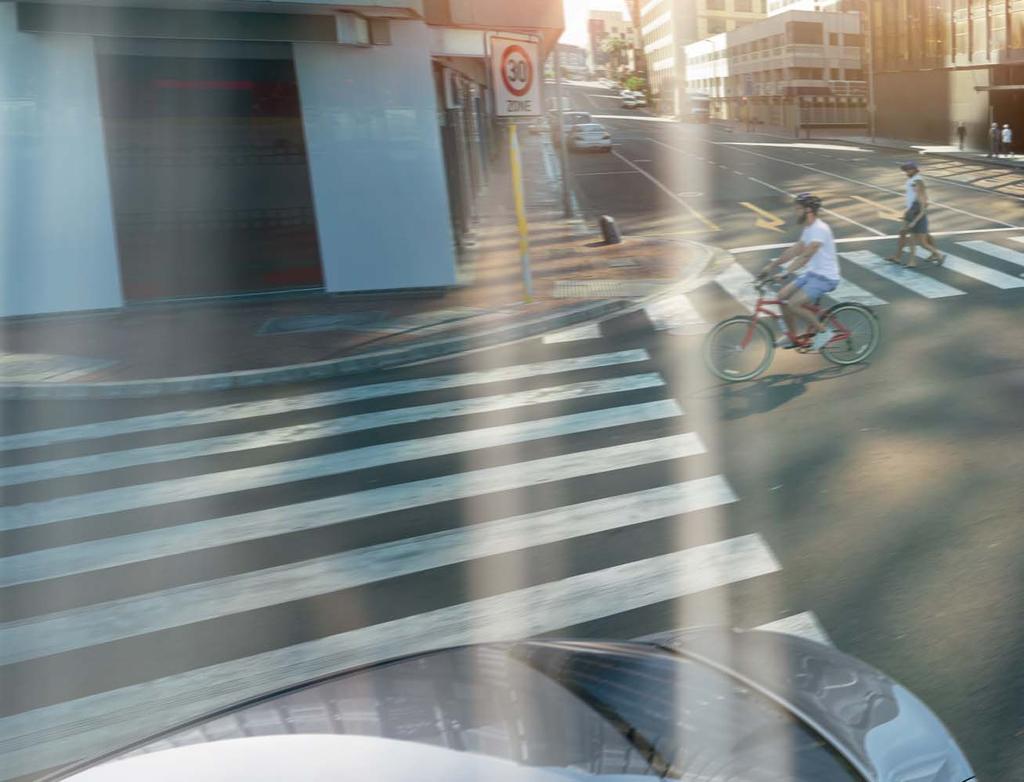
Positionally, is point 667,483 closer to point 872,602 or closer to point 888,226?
point 872,602

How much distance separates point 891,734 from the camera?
2945 millimetres

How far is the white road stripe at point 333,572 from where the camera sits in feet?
18.3

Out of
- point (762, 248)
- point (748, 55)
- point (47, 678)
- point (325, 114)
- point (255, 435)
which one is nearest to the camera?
point (47, 678)

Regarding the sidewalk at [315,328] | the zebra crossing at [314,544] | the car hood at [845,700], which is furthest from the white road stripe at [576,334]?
the car hood at [845,700]

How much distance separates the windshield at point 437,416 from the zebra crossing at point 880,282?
106 mm

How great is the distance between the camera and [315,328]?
13.9m

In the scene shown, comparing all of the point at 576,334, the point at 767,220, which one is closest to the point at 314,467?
the point at 576,334

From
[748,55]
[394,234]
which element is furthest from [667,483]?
[748,55]

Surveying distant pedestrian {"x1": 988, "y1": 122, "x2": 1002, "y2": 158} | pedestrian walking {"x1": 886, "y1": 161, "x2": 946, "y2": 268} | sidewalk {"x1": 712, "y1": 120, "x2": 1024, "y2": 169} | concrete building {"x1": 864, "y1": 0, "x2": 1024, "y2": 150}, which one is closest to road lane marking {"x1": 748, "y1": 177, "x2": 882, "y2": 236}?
pedestrian walking {"x1": 886, "y1": 161, "x2": 946, "y2": 268}

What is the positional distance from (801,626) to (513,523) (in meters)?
2.24

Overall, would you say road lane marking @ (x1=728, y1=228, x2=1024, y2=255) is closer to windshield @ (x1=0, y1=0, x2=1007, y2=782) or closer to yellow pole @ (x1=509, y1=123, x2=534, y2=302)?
windshield @ (x1=0, y1=0, x2=1007, y2=782)

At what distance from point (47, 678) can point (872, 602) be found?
4.46m

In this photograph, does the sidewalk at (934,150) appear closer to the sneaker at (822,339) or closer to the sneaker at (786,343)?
the sneaker at (822,339)

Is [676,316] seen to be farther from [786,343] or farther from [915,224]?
[915,224]
